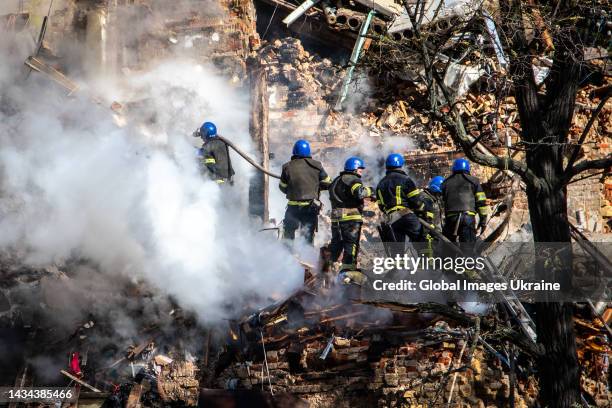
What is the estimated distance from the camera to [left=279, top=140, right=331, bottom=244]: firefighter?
9.56m

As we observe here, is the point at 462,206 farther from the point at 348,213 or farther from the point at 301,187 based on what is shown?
the point at 301,187

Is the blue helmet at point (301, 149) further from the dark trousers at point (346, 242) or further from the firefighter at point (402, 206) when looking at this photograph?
the firefighter at point (402, 206)

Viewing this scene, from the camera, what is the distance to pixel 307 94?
13.2m

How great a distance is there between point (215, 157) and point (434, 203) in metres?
3.24

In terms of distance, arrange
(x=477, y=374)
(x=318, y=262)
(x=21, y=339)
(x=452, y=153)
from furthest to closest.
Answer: (x=452, y=153) → (x=21, y=339) → (x=318, y=262) → (x=477, y=374)

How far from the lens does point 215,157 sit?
10625mm

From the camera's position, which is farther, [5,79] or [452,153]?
[5,79]

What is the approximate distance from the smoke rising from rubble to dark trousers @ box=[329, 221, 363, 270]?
0.79 m

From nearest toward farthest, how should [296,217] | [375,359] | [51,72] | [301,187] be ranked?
[375,359], [301,187], [296,217], [51,72]

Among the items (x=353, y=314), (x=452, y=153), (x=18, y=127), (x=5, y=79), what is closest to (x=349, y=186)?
(x=353, y=314)

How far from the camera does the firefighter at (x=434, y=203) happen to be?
934 centimetres

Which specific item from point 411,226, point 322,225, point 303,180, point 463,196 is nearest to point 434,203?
point 463,196

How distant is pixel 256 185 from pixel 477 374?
5251 mm

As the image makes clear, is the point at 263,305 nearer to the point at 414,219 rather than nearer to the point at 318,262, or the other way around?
the point at 318,262
